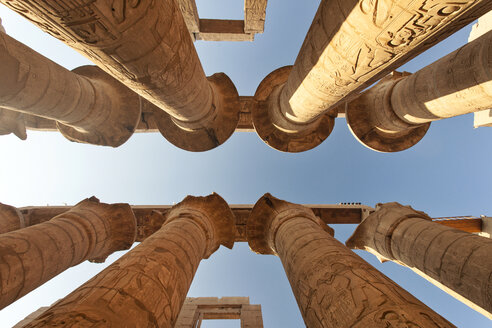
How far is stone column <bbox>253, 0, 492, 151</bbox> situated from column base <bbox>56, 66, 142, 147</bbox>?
5.22 metres

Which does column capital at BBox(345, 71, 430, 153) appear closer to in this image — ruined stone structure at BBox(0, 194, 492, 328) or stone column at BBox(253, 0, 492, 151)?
ruined stone structure at BBox(0, 194, 492, 328)

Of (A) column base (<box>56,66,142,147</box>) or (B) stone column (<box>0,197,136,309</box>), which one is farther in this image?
(A) column base (<box>56,66,142,147</box>)

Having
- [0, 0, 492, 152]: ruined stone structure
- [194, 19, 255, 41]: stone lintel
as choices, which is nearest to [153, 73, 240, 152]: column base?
[0, 0, 492, 152]: ruined stone structure

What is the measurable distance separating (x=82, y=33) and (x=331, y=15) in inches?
108

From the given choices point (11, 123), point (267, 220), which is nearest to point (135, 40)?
point (267, 220)

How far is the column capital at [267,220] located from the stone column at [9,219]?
25.5 feet

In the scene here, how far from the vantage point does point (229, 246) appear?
684 cm

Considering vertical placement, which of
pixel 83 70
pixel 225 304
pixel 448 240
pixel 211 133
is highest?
pixel 83 70

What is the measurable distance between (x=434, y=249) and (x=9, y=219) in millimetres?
12267

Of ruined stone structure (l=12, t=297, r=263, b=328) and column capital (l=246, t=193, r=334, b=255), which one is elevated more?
column capital (l=246, t=193, r=334, b=255)

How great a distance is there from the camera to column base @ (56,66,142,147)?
22.7 feet

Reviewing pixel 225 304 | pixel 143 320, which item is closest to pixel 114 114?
pixel 143 320

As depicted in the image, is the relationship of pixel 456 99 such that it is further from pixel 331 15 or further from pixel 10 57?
pixel 10 57

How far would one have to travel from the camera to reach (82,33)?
2.42 metres
